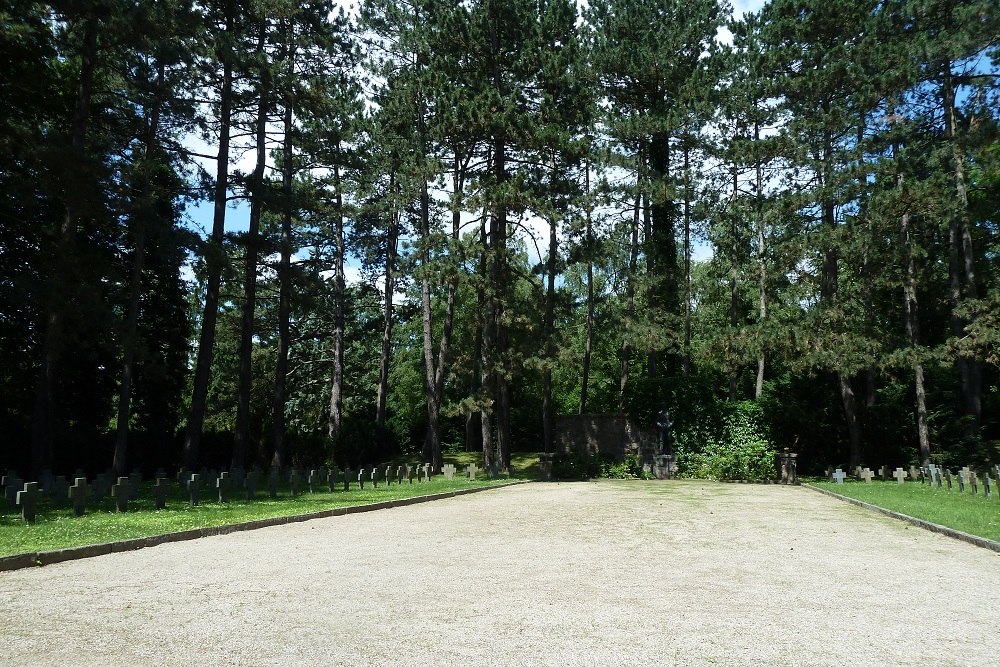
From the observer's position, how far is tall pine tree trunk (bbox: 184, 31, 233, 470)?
23.3 metres

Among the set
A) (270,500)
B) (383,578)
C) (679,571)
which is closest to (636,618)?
(679,571)

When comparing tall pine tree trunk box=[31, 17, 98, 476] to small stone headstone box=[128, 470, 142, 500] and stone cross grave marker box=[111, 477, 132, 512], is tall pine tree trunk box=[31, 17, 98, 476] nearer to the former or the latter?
small stone headstone box=[128, 470, 142, 500]

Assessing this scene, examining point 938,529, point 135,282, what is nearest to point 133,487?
point 135,282

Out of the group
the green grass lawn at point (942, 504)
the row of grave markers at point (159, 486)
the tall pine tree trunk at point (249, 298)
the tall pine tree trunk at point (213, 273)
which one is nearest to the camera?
the green grass lawn at point (942, 504)

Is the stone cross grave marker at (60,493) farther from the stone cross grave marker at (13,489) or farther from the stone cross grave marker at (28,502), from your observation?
the stone cross grave marker at (28,502)

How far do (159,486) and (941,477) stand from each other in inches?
860

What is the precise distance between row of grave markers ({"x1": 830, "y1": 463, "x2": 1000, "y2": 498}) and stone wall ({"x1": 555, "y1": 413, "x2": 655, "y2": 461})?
8270 millimetres

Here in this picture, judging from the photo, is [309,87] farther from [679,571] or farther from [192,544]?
[679,571]

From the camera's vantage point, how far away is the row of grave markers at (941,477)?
19234 mm

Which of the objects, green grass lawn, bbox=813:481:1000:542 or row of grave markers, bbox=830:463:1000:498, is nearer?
green grass lawn, bbox=813:481:1000:542

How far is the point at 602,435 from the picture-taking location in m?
34.0

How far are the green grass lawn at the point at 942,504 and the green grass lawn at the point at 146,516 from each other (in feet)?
36.4

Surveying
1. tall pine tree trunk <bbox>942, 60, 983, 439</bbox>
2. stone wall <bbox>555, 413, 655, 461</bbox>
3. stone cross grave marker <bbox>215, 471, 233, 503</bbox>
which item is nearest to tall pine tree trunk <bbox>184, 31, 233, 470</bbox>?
stone cross grave marker <bbox>215, 471, 233, 503</bbox>

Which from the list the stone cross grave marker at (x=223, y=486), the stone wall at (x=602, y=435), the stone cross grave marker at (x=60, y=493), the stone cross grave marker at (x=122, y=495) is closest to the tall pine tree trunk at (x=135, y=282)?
the stone cross grave marker at (x=223, y=486)
